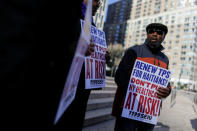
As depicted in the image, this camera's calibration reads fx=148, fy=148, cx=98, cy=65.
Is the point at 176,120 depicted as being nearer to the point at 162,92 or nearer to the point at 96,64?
the point at 162,92

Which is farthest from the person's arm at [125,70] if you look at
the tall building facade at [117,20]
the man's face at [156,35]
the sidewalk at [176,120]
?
the tall building facade at [117,20]

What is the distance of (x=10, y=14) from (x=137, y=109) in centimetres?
159

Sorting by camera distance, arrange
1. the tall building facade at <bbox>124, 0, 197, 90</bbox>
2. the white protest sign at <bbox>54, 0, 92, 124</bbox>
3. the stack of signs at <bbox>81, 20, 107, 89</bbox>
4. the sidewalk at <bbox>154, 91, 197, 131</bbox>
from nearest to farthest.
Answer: the white protest sign at <bbox>54, 0, 92, 124</bbox>
the stack of signs at <bbox>81, 20, 107, 89</bbox>
the sidewalk at <bbox>154, 91, 197, 131</bbox>
the tall building facade at <bbox>124, 0, 197, 90</bbox>

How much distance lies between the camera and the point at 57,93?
0.52 metres

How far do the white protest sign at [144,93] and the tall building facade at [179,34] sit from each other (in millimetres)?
61081

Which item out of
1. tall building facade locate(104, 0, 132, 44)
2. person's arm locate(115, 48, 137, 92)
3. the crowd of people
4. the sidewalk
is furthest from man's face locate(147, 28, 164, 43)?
tall building facade locate(104, 0, 132, 44)

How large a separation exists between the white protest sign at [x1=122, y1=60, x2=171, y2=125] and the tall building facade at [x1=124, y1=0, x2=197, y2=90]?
200 ft

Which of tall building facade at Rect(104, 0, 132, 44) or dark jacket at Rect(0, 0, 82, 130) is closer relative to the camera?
dark jacket at Rect(0, 0, 82, 130)

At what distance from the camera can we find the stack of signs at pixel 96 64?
4.72 ft

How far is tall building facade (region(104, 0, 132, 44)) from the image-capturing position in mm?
95562

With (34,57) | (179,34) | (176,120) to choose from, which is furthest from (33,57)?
(179,34)

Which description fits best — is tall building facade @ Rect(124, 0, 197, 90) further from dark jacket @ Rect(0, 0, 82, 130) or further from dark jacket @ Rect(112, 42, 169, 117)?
dark jacket @ Rect(0, 0, 82, 130)

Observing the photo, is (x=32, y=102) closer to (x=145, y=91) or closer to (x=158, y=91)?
(x=145, y=91)

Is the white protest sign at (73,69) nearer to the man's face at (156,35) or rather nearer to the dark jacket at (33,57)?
the dark jacket at (33,57)
